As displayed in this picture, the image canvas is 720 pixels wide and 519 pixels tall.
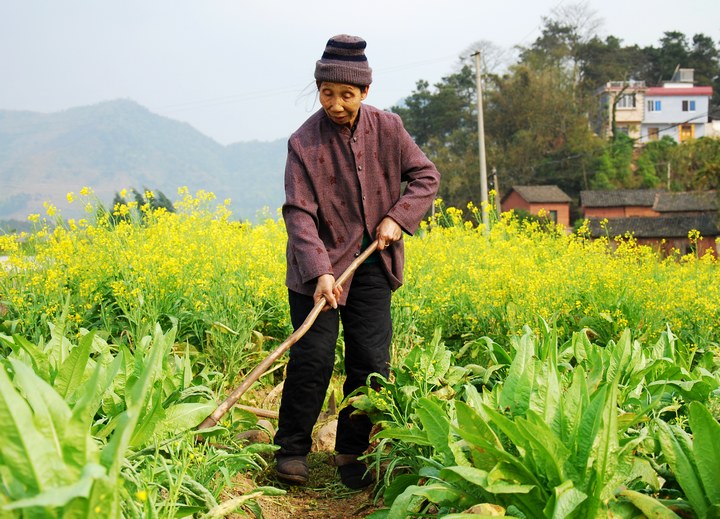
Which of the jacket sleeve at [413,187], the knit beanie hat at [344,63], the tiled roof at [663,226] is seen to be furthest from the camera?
the tiled roof at [663,226]

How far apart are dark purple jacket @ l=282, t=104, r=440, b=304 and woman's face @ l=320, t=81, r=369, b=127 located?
148 millimetres

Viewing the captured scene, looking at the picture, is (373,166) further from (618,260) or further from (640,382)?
(618,260)

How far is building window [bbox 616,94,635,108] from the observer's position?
7112 centimetres

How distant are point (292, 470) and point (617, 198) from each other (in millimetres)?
51621

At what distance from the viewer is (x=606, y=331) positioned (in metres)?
5.38

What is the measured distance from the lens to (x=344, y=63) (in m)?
3.34

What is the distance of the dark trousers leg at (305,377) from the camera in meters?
3.47

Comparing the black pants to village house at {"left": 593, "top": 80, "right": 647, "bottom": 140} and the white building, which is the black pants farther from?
the white building

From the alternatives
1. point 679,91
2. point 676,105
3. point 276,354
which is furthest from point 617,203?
point 276,354

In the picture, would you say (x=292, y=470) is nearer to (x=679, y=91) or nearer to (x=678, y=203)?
(x=678, y=203)

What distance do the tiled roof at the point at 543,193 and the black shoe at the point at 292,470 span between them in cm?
4921

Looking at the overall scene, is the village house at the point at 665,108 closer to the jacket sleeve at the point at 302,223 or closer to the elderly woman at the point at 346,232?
the elderly woman at the point at 346,232

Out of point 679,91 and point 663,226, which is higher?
point 679,91

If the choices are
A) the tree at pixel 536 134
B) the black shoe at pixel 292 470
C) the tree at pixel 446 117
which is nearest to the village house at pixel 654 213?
the tree at pixel 536 134
